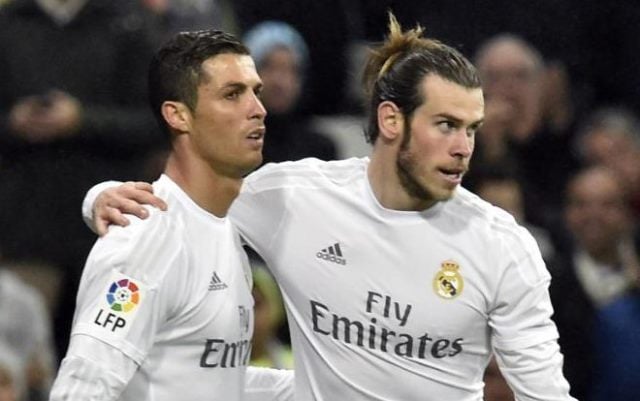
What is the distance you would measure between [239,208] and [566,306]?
231 centimetres

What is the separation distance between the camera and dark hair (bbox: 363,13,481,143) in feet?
16.7

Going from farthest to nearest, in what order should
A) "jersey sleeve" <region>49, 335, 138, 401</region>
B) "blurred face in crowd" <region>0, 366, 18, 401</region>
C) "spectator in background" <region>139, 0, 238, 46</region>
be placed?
"spectator in background" <region>139, 0, 238, 46</region>, "blurred face in crowd" <region>0, 366, 18, 401</region>, "jersey sleeve" <region>49, 335, 138, 401</region>

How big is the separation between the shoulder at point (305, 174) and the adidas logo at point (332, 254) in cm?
20

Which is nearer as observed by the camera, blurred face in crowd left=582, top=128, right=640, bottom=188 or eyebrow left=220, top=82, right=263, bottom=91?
eyebrow left=220, top=82, right=263, bottom=91

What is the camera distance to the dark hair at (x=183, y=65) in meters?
4.89

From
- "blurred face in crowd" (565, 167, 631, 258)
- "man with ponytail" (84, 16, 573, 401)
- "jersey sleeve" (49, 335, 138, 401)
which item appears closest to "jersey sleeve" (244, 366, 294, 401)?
"man with ponytail" (84, 16, 573, 401)

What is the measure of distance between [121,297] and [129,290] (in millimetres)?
30

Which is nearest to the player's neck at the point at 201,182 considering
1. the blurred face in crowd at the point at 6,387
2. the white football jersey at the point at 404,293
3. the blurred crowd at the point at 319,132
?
the white football jersey at the point at 404,293

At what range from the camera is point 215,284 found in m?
4.80

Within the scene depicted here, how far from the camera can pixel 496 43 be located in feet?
27.9

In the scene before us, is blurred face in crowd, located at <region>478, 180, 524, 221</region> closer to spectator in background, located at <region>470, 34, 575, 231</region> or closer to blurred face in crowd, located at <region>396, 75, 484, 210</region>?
spectator in background, located at <region>470, 34, 575, 231</region>

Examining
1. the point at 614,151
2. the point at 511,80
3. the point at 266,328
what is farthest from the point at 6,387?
the point at 614,151

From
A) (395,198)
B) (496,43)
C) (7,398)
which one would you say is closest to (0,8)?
(7,398)

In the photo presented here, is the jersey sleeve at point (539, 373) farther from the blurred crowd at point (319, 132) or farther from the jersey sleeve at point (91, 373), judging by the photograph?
the blurred crowd at point (319, 132)
